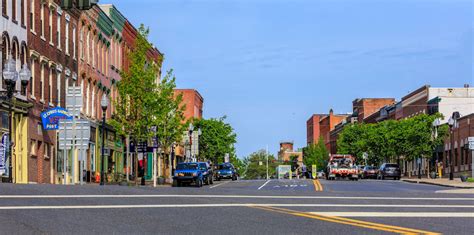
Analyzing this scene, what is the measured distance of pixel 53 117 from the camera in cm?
4238

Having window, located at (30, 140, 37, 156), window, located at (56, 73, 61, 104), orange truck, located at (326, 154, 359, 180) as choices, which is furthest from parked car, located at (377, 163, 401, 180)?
window, located at (30, 140, 37, 156)

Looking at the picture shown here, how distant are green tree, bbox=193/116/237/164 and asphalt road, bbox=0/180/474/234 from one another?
90604 mm

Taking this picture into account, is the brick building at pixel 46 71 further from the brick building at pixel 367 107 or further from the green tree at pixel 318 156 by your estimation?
the green tree at pixel 318 156

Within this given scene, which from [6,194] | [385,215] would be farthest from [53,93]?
[385,215]

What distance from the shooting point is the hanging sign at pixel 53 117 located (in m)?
41.2

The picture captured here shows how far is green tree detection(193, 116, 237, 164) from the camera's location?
→ 11462 centimetres

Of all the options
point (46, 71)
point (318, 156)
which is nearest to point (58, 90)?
point (46, 71)

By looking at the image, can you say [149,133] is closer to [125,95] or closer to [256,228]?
[125,95]

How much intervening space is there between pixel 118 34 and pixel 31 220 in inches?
2053

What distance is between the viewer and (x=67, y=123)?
36.6 m

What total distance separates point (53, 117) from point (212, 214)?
86.0 feet

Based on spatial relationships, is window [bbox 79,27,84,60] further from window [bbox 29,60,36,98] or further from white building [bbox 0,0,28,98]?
white building [bbox 0,0,28,98]

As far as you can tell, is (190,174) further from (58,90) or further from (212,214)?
(212,214)

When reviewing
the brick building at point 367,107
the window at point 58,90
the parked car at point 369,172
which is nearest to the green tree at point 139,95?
the window at point 58,90
